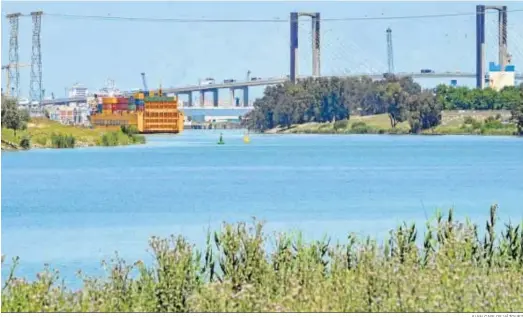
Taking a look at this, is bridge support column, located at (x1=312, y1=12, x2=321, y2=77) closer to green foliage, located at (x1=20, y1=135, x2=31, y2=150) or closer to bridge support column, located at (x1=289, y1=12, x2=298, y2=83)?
bridge support column, located at (x1=289, y1=12, x2=298, y2=83)

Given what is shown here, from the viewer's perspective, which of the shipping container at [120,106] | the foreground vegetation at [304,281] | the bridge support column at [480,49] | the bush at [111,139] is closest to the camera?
the foreground vegetation at [304,281]

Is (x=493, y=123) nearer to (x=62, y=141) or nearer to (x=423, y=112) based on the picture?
(x=423, y=112)

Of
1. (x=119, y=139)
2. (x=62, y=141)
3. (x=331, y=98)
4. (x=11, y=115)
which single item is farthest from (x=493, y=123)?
(x=11, y=115)

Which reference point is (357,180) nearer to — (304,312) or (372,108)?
(304,312)

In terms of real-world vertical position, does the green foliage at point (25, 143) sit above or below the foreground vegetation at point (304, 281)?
below

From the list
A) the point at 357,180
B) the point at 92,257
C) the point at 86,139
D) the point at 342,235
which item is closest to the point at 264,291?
the point at 92,257

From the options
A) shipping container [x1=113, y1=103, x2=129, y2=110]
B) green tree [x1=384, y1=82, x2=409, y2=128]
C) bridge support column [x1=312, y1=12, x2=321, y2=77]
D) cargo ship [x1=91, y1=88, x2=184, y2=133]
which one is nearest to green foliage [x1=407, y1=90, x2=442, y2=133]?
green tree [x1=384, y1=82, x2=409, y2=128]

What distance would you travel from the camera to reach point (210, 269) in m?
13.6

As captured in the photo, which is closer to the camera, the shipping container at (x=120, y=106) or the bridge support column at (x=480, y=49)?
the bridge support column at (x=480, y=49)

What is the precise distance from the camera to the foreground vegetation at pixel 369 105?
114 m

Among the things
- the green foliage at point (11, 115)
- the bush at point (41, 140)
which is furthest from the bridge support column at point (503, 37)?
the green foliage at point (11, 115)

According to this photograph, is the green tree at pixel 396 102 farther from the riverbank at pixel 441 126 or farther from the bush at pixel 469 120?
the bush at pixel 469 120

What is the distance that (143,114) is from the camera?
409 ft

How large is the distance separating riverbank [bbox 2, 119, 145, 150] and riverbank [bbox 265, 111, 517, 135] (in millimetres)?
29420
